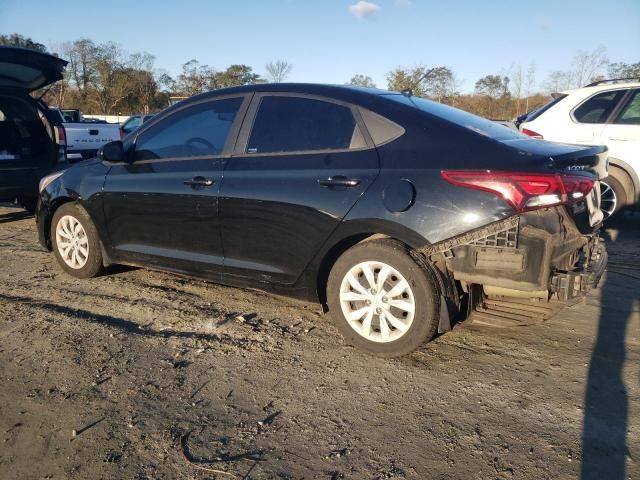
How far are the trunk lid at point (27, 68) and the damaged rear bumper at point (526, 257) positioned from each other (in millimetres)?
6058

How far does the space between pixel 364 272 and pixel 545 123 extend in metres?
4.86

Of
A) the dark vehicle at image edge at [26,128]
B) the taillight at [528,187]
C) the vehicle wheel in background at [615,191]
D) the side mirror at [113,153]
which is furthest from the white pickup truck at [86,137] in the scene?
the taillight at [528,187]

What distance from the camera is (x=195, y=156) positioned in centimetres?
403

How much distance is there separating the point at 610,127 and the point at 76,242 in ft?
20.5

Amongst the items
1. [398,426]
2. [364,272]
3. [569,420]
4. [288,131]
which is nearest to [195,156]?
[288,131]

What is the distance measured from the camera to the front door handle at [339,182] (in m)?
3.23

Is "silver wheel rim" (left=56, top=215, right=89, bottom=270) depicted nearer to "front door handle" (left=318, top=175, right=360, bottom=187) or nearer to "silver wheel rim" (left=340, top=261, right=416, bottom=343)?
"front door handle" (left=318, top=175, right=360, bottom=187)

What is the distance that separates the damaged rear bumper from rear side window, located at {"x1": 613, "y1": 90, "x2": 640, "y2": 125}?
4.28m

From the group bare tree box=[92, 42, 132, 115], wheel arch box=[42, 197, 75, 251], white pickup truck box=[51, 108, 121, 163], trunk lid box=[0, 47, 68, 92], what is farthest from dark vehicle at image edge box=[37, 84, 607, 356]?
bare tree box=[92, 42, 132, 115]

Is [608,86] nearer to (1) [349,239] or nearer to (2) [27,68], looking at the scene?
(1) [349,239]

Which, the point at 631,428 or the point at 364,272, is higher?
the point at 364,272

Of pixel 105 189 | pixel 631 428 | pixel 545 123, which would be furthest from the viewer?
pixel 545 123

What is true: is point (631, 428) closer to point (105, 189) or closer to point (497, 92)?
point (105, 189)

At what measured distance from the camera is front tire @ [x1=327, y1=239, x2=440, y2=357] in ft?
10.1
